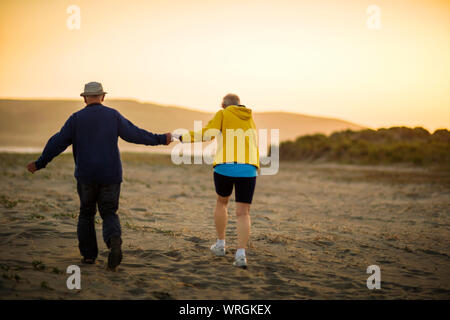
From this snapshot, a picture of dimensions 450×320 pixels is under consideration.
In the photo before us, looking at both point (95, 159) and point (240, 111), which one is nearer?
point (95, 159)

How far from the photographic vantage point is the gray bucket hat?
194 inches

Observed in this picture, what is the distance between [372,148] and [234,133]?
85.5 ft

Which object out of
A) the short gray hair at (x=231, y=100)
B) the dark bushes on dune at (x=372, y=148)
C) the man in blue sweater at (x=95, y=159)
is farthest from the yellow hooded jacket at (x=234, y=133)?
the dark bushes on dune at (x=372, y=148)

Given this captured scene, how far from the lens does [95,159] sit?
4.82 metres

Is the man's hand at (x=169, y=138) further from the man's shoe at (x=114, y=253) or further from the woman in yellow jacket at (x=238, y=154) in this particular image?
the man's shoe at (x=114, y=253)

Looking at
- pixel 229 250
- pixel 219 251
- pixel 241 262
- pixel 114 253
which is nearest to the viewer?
pixel 114 253

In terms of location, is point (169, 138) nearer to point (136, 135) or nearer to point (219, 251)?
point (136, 135)

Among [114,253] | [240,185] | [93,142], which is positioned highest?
[93,142]

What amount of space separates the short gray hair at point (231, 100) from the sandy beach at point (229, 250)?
200 centimetres

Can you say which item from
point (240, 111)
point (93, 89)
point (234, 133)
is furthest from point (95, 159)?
point (240, 111)

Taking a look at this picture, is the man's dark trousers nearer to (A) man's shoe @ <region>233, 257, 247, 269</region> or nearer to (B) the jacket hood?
(A) man's shoe @ <region>233, 257, 247, 269</region>

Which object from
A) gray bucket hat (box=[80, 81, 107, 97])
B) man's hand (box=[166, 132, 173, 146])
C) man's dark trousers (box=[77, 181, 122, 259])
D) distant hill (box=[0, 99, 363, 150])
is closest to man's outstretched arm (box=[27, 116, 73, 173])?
gray bucket hat (box=[80, 81, 107, 97])

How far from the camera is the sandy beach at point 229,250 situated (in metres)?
4.50
